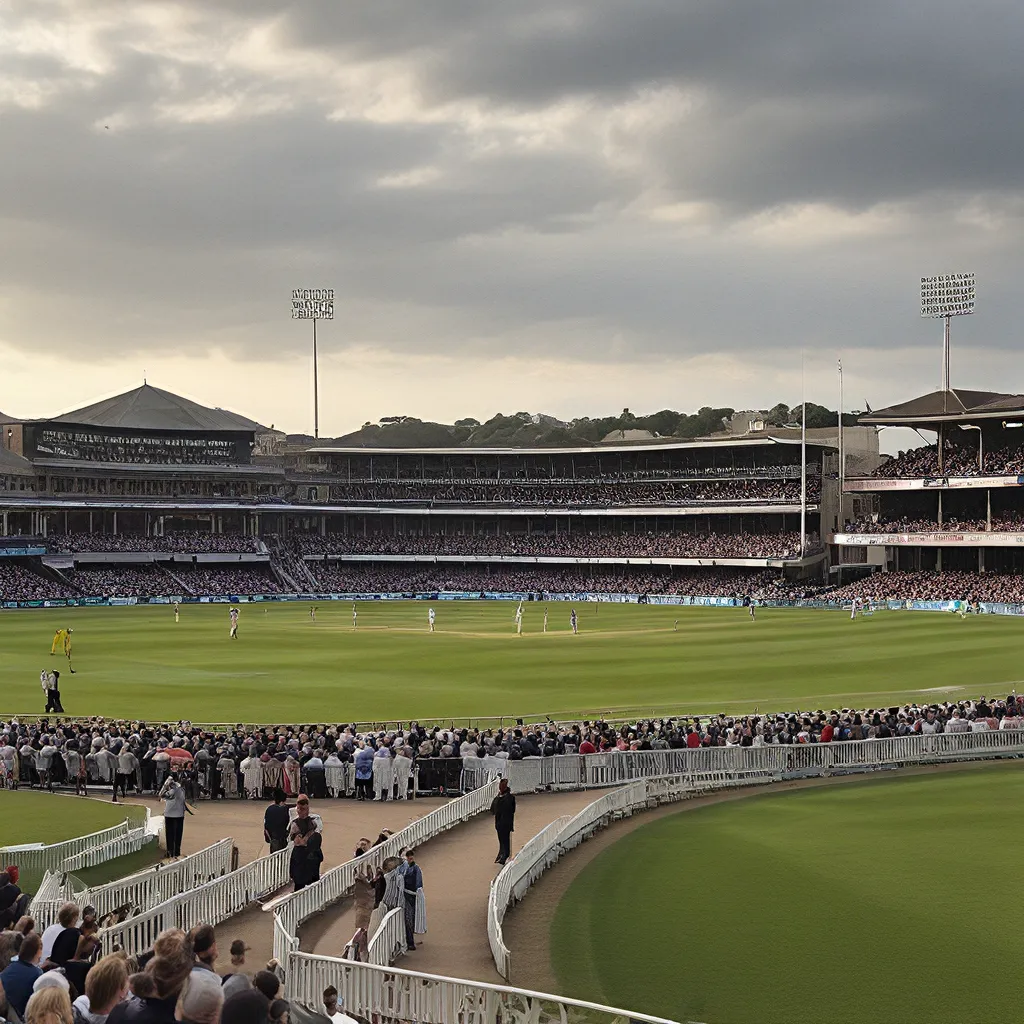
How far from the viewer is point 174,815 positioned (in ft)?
59.2

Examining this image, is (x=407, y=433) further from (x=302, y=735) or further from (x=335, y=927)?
(x=335, y=927)

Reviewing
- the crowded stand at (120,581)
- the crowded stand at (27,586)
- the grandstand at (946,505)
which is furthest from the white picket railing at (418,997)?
the crowded stand at (120,581)

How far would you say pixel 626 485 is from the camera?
119 meters

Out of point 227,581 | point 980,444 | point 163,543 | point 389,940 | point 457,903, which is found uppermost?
point 980,444

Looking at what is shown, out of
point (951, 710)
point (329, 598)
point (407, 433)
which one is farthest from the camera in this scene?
point (407, 433)

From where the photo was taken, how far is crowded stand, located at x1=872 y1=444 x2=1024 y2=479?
3447 inches

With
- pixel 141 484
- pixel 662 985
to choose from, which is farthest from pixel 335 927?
pixel 141 484

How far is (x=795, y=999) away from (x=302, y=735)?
14.8 meters

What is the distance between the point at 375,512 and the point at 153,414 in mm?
22298

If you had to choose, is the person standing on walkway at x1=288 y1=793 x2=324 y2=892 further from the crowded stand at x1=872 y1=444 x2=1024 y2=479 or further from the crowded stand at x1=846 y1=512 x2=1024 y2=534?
the crowded stand at x1=872 y1=444 x2=1024 y2=479

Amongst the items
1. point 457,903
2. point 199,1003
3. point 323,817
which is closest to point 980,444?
point 323,817

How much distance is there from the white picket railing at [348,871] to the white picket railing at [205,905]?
817 millimetres

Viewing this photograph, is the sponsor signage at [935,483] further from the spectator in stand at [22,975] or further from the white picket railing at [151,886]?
the spectator in stand at [22,975]

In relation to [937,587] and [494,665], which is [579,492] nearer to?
[937,587]
